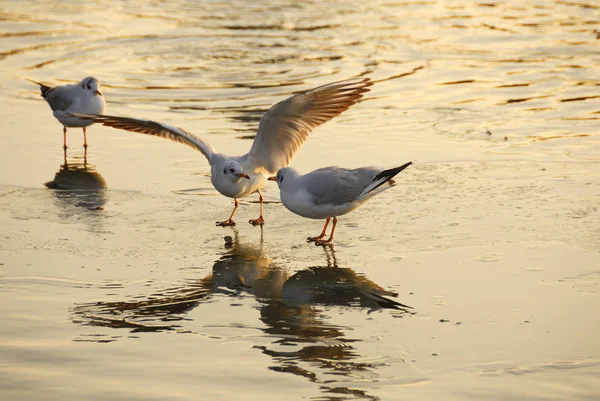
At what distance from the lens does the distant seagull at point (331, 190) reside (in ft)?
24.5

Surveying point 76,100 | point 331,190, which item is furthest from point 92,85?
point 331,190

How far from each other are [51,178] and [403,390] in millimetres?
5269

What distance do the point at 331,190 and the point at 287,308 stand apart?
143 cm

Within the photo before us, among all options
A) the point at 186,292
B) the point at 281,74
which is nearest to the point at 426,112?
the point at 281,74

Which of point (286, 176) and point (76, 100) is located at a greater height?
point (76, 100)

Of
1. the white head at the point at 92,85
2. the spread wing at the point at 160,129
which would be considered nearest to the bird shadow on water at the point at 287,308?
the spread wing at the point at 160,129

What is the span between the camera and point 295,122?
8523 mm

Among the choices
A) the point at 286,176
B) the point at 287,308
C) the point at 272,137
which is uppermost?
the point at 272,137

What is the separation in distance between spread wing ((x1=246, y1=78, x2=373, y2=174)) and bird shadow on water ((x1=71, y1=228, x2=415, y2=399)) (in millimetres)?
1264

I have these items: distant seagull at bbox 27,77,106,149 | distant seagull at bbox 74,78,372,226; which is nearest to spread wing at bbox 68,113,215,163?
distant seagull at bbox 74,78,372,226

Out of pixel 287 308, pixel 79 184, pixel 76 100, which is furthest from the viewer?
pixel 76 100

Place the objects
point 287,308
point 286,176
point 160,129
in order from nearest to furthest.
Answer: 1. point 287,308
2. point 286,176
3. point 160,129

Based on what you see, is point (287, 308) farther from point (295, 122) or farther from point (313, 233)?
point (295, 122)

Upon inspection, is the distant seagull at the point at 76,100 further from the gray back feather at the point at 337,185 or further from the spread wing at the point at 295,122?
the gray back feather at the point at 337,185
